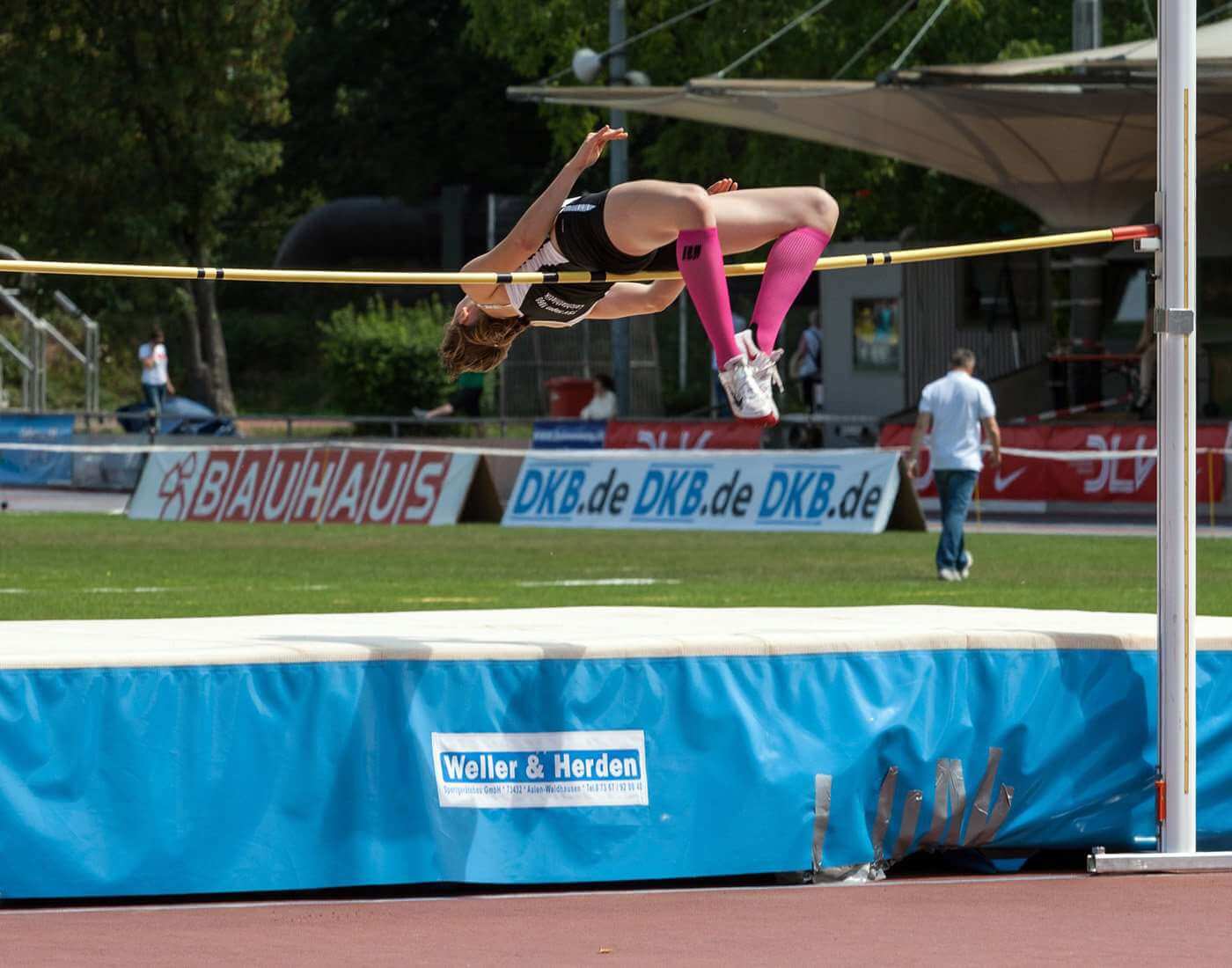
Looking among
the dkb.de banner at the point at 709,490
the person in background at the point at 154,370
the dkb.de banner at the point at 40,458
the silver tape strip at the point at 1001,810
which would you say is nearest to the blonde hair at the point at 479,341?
the silver tape strip at the point at 1001,810

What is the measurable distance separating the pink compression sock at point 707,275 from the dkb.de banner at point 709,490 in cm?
1568

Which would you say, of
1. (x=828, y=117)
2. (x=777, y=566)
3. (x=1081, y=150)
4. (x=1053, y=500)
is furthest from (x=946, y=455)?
(x=1081, y=150)

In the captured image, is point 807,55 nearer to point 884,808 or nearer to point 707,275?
point 707,275

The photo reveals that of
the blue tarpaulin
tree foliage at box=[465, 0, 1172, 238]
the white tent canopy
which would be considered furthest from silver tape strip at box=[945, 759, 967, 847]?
tree foliage at box=[465, 0, 1172, 238]

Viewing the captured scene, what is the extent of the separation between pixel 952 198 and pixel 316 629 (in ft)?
110

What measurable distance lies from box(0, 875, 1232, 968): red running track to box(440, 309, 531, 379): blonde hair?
6.40 feet

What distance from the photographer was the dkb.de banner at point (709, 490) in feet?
75.9

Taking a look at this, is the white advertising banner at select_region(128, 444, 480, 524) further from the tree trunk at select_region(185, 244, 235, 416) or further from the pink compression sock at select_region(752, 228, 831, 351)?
the tree trunk at select_region(185, 244, 235, 416)

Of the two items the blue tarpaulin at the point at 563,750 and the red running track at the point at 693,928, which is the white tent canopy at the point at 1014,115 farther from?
the red running track at the point at 693,928

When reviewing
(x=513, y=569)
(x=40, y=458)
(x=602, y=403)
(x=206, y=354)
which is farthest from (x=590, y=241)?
(x=206, y=354)

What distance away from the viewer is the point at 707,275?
7176mm

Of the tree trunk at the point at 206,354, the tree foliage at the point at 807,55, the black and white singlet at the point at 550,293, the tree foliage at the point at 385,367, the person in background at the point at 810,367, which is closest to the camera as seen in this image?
the black and white singlet at the point at 550,293

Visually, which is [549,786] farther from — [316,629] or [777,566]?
[777,566]

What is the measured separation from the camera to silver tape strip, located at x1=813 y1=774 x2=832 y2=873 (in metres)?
7.22
